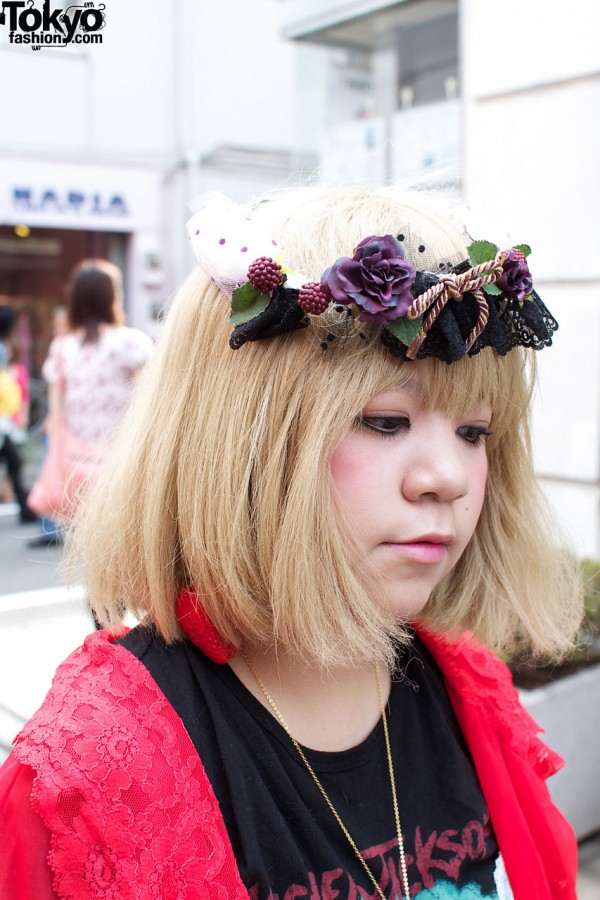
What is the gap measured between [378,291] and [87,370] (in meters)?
3.45

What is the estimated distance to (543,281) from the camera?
4137 mm

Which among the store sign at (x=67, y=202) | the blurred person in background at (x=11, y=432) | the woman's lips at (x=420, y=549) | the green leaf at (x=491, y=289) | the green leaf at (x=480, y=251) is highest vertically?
the store sign at (x=67, y=202)

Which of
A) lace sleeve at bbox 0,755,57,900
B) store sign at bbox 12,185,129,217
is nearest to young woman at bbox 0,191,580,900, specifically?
lace sleeve at bbox 0,755,57,900

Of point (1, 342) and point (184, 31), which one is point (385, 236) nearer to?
point (1, 342)

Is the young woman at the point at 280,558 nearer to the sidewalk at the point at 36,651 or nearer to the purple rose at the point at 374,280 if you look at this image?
the purple rose at the point at 374,280

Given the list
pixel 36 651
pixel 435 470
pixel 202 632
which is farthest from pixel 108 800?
pixel 36 651

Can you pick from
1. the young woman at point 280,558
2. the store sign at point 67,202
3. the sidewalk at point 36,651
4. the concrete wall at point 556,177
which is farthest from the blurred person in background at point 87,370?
the store sign at point 67,202

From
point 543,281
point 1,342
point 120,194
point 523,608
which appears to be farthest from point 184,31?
point 523,608

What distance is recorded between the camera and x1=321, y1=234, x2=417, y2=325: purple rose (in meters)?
1.03

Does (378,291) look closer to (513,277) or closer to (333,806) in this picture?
(513,277)

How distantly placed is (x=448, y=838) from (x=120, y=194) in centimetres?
998

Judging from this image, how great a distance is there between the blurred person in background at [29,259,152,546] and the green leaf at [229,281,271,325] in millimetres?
3150

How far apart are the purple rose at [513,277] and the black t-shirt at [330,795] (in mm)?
598

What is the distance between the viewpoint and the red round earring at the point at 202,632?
1.15 metres
